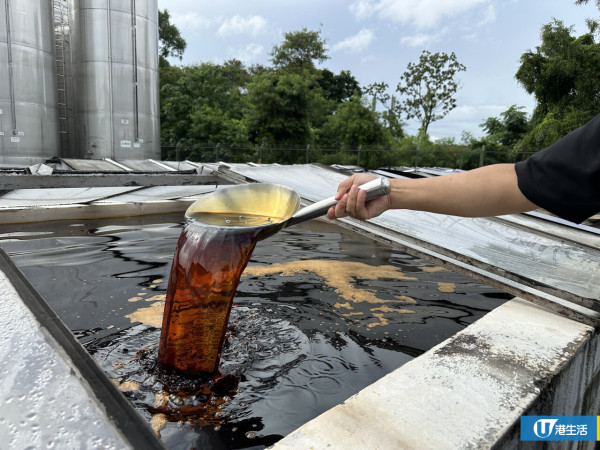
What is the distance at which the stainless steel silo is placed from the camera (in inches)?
472

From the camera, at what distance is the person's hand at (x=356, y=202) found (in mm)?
1594

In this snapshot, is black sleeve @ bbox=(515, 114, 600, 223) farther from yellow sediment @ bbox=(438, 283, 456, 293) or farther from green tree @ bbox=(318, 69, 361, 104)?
green tree @ bbox=(318, 69, 361, 104)

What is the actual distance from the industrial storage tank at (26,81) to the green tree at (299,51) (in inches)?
726

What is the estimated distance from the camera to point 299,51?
2909 cm

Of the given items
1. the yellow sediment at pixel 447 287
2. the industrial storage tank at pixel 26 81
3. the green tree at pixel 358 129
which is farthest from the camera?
the green tree at pixel 358 129

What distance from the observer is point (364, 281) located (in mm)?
3166

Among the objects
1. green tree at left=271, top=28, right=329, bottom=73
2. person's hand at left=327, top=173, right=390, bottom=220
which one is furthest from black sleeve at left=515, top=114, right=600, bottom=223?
green tree at left=271, top=28, right=329, bottom=73

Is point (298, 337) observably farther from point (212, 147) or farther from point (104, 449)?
point (212, 147)

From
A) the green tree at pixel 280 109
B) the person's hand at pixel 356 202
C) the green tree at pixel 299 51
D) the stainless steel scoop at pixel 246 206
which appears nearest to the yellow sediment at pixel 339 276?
the stainless steel scoop at pixel 246 206

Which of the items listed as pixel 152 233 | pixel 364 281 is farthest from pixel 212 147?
pixel 364 281

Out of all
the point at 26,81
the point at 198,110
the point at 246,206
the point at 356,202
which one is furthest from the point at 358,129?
the point at 356,202

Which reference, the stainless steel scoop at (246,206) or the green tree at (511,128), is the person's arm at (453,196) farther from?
the green tree at (511,128)

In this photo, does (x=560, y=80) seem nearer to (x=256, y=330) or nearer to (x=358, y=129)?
(x=358, y=129)

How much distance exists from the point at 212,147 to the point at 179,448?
60.2ft
